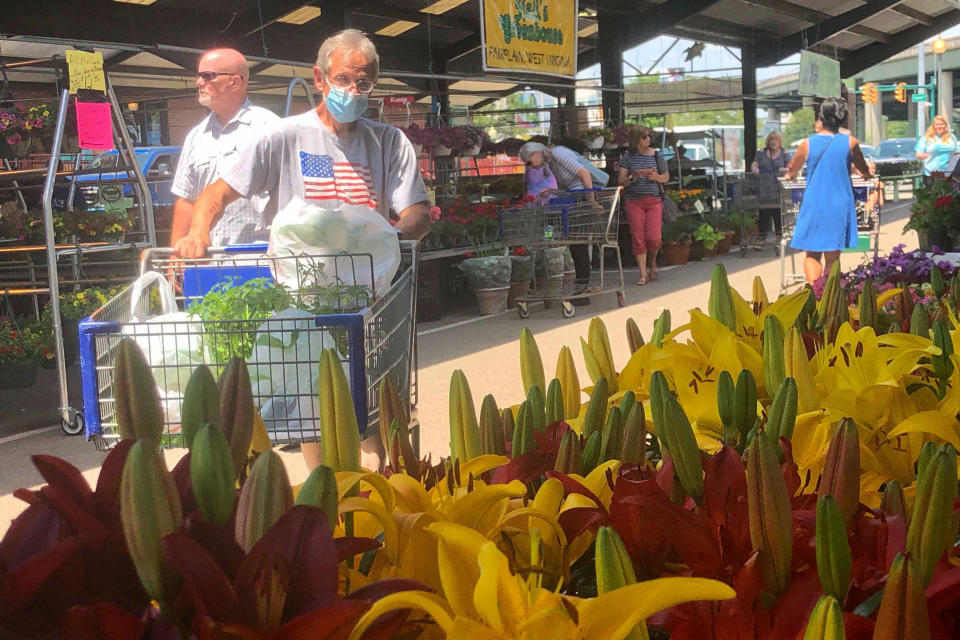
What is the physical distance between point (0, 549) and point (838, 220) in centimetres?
902

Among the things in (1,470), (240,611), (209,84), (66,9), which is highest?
(66,9)

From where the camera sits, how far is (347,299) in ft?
11.0

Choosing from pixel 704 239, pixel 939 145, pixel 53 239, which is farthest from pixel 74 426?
pixel 939 145

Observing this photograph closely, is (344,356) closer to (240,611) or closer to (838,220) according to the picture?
(240,611)

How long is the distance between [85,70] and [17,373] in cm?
243

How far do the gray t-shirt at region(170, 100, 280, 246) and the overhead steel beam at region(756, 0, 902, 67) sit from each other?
15802 mm

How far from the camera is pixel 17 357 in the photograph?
7434 mm

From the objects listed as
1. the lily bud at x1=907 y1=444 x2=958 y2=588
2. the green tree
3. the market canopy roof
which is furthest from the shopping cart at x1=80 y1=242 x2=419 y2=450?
the green tree

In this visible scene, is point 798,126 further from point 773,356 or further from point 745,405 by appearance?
point 745,405

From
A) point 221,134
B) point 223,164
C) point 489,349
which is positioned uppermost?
point 221,134

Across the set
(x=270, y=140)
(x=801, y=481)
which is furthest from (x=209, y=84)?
(x=801, y=481)

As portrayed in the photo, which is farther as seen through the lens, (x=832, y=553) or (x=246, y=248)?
(x=246, y=248)

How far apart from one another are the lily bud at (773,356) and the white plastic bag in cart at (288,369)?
208cm

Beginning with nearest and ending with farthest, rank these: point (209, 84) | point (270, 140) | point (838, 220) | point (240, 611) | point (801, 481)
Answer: point (240, 611) < point (801, 481) < point (270, 140) < point (209, 84) < point (838, 220)
